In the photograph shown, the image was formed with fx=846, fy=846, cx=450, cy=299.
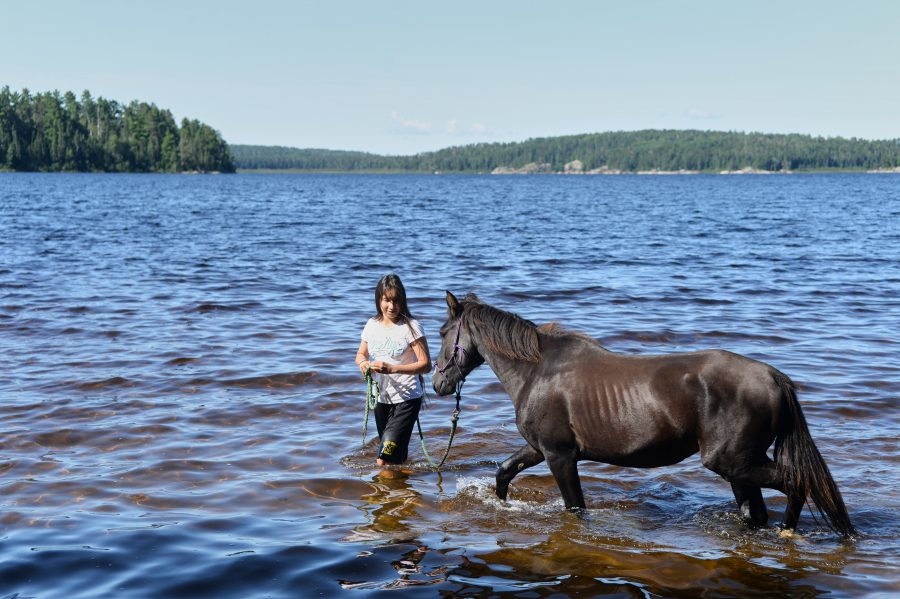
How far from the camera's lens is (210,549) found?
709 centimetres

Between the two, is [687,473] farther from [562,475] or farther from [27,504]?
[27,504]

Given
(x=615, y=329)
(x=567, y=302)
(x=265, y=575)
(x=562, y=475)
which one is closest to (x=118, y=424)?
(x=265, y=575)

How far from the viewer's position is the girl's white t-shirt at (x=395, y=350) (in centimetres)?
909

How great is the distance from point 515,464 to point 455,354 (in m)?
1.19

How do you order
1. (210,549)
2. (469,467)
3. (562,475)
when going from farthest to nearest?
(469,467) < (562,475) < (210,549)

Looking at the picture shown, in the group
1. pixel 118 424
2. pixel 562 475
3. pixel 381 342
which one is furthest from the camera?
pixel 118 424

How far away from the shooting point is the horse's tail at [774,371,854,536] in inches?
269

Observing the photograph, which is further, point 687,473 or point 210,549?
point 687,473

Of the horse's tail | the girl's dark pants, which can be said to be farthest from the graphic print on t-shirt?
the horse's tail

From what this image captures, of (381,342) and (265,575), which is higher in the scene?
(381,342)

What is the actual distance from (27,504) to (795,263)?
2821cm

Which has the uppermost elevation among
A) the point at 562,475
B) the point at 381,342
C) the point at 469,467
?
the point at 381,342

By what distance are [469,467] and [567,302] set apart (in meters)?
12.1

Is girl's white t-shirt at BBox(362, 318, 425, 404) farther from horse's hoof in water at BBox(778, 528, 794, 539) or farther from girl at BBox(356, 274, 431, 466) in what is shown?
horse's hoof in water at BBox(778, 528, 794, 539)
